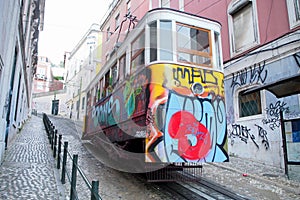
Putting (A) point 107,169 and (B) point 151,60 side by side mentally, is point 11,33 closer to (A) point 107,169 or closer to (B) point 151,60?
(B) point 151,60

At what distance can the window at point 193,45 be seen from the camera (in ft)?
16.7

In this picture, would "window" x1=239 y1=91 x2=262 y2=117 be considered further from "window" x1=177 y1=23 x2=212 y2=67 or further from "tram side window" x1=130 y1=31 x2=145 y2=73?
"tram side window" x1=130 y1=31 x2=145 y2=73

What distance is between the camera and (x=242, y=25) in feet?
31.6

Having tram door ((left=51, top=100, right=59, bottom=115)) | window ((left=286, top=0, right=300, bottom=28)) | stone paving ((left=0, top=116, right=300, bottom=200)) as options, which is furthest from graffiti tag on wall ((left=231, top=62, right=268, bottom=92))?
tram door ((left=51, top=100, right=59, bottom=115))

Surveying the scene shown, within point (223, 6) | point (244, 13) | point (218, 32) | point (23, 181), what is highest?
point (223, 6)

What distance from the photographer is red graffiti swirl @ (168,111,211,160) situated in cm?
450

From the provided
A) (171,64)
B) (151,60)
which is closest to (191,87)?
(171,64)

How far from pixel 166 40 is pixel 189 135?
1.97 metres

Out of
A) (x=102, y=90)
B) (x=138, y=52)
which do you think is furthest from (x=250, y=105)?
(x=138, y=52)

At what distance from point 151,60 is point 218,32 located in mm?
1960

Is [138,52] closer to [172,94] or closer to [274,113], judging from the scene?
[172,94]

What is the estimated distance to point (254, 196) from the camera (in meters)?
4.86

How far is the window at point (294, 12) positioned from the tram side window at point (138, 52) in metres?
5.19

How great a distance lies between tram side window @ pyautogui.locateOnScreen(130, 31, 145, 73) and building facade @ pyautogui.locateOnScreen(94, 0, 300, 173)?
75.9 inches
